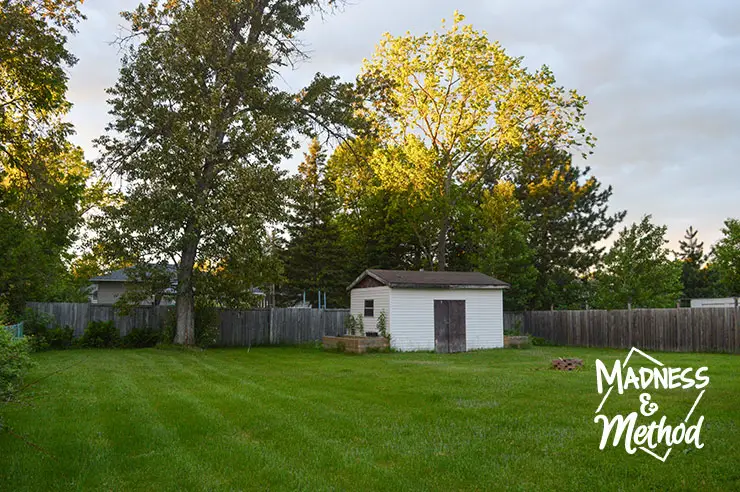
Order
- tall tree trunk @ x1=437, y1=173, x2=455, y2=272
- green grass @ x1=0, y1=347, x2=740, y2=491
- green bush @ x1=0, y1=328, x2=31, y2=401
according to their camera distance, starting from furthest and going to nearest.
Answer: tall tree trunk @ x1=437, y1=173, x2=455, y2=272 < green bush @ x1=0, y1=328, x2=31, y2=401 < green grass @ x1=0, y1=347, x2=740, y2=491

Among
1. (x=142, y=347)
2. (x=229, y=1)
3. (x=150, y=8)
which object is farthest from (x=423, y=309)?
(x=150, y=8)

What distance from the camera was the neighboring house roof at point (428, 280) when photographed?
23.0 meters

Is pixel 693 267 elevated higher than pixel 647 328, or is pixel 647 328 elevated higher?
pixel 693 267

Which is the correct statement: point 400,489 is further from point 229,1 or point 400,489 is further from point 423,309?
point 229,1

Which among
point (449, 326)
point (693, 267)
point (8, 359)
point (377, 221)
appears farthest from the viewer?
point (693, 267)

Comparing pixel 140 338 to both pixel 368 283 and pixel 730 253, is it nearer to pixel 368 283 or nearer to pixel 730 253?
pixel 368 283

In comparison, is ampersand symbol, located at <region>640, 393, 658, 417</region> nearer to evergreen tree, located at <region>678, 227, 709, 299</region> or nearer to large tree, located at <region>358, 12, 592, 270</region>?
large tree, located at <region>358, 12, 592, 270</region>

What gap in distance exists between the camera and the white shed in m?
23.0

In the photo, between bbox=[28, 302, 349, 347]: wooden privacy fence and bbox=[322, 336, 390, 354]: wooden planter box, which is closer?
bbox=[322, 336, 390, 354]: wooden planter box

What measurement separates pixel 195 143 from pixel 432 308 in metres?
11.3

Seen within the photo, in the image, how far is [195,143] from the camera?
67.7 feet

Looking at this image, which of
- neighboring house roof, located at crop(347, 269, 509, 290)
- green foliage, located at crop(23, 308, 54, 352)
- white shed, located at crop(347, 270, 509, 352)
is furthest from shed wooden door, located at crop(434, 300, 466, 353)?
green foliage, located at crop(23, 308, 54, 352)

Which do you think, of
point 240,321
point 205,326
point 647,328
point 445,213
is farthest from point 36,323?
point 647,328

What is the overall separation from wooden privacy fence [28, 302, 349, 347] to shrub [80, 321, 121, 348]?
607 mm
